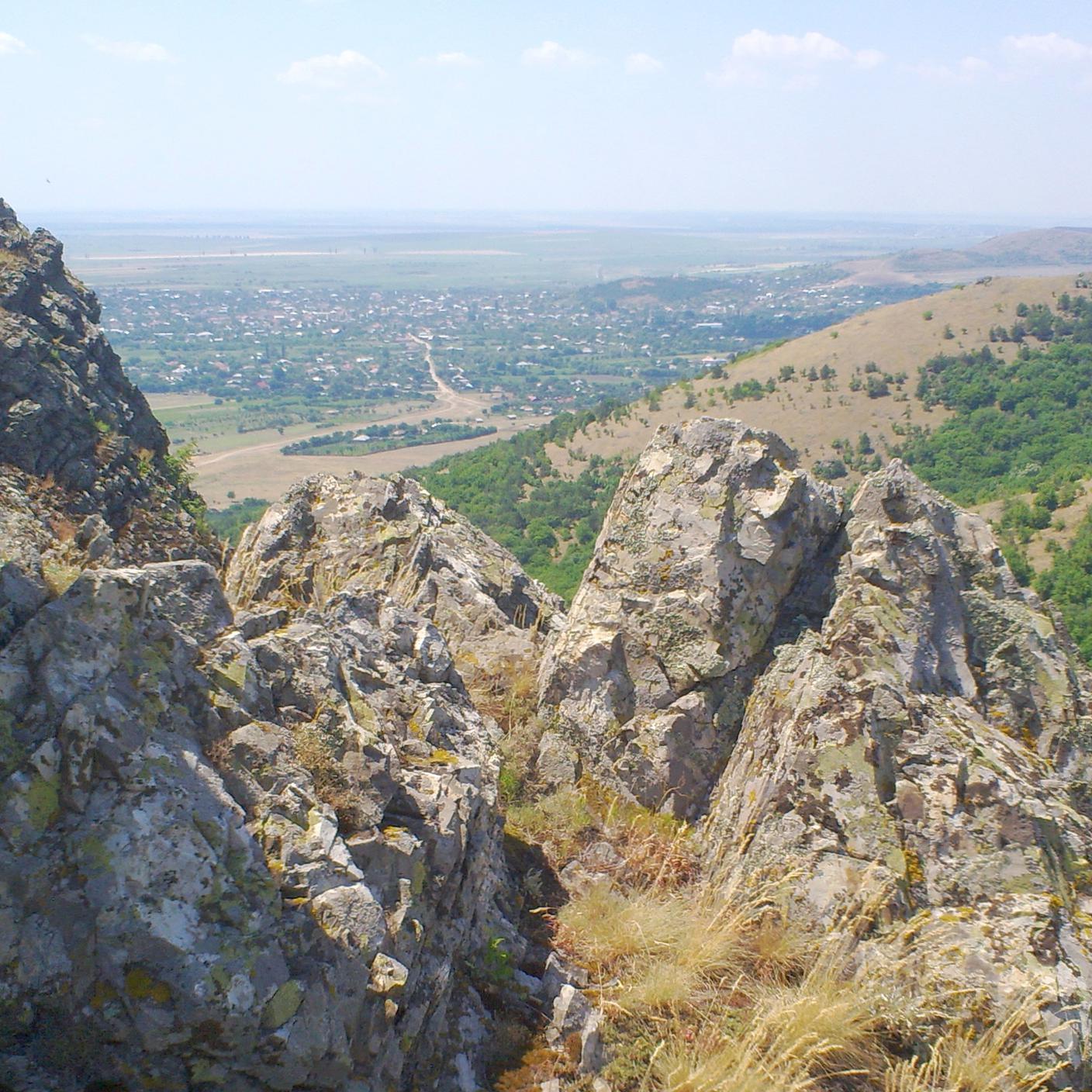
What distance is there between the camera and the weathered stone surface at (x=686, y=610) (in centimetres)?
698

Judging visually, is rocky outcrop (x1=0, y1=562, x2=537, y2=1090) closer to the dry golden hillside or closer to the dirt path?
the dry golden hillside

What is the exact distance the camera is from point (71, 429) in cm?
1045

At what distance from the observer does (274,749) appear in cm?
439

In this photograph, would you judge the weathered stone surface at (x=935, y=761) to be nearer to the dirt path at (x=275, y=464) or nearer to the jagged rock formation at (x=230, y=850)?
the jagged rock formation at (x=230, y=850)

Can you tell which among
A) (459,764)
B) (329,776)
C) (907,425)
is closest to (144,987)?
(329,776)

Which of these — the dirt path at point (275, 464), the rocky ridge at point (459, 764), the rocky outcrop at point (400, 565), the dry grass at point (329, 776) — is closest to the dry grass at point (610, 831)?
the rocky ridge at point (459, 764)

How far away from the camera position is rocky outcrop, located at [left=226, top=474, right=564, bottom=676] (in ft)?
30.1

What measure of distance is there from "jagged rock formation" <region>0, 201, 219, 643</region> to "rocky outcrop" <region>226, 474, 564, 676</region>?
47.1 inches

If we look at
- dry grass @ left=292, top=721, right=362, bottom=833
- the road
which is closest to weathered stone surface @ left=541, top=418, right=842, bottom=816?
dry grass @ left=292, top=721, right=362, bottom=833

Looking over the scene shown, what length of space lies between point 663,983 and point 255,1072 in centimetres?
232

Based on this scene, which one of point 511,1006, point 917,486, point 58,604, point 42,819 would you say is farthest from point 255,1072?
point 917,486

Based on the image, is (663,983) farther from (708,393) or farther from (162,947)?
(708,393)

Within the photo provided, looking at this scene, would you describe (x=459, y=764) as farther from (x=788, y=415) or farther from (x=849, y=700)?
(x=788, y=415)

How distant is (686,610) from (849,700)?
1.84 meters
